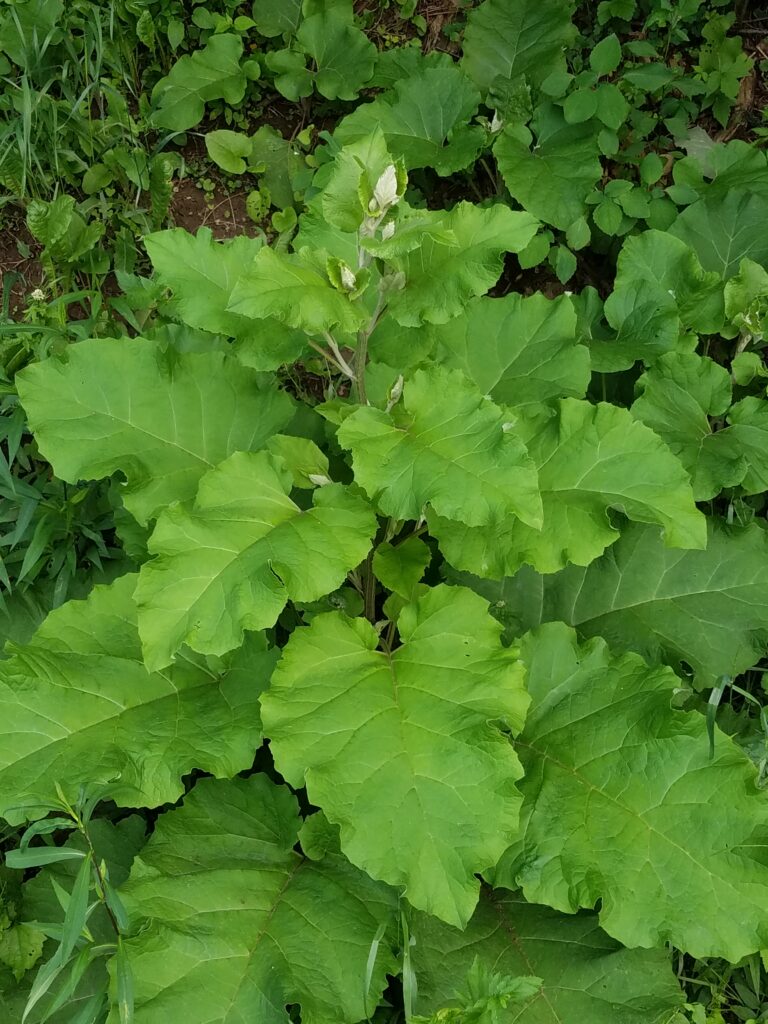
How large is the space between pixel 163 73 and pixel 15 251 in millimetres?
1178

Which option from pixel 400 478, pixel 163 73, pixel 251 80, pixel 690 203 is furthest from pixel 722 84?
pixel 400 478

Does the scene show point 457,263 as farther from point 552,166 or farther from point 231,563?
point 552,166

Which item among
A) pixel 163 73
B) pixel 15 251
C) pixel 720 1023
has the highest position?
pixel 163 73

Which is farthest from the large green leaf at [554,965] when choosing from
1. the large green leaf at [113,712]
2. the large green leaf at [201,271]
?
the large green leaf at [201,271]

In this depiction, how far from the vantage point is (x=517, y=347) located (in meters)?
3.17

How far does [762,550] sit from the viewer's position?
3.14 meters

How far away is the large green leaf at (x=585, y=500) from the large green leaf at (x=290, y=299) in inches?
25.8

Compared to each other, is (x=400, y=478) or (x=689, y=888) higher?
(x=400, y=478)

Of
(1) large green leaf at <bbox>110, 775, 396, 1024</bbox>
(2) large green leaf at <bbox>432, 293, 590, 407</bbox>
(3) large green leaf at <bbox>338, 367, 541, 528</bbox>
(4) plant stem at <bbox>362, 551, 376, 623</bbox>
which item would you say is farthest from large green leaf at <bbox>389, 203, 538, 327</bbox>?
(1) large green leaf at <bbox>110, 775, 396, 1024</bbox>

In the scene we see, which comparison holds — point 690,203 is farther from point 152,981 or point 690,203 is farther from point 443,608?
point 152,981

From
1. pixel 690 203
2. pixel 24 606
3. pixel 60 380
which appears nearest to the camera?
pixel 60 380

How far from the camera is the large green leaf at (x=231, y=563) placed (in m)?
2.28

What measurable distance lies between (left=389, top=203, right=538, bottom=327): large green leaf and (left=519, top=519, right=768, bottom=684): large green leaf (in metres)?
1.18

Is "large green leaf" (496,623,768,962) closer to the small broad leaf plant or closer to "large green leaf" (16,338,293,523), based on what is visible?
the small broad leaf plant
